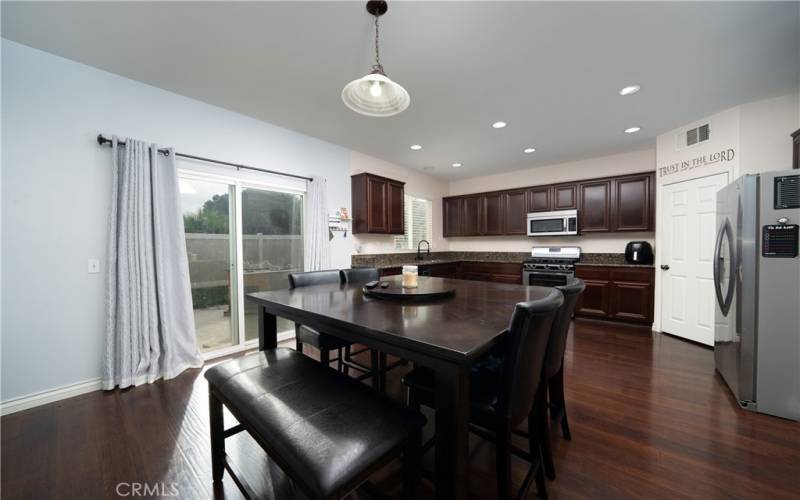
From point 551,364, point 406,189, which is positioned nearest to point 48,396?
point 551,364

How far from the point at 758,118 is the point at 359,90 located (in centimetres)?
412

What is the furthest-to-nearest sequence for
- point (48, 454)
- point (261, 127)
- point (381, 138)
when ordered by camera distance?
point (381, 138) < point (261, 127) < point (48, 454)

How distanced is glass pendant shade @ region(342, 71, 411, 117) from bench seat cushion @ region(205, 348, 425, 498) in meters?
1.53

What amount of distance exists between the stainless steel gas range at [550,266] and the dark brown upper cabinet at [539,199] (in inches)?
Answer: 28.9

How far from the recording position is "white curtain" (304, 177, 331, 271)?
3.78 meters

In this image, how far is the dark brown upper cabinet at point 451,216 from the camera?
20.3 feet

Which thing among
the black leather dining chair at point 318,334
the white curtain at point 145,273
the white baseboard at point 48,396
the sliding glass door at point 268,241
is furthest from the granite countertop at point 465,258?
the white baseboard at point 48,396

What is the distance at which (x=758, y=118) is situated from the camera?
9.73 ft

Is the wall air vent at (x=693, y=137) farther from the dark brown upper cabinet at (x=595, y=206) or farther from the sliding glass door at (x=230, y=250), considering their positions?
the sliding glass door at (x=230, y=250)

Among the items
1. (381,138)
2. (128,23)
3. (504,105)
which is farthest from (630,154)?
(128,23)

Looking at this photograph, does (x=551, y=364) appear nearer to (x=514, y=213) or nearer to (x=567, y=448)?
(x=567, y=448)

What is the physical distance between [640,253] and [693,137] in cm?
160

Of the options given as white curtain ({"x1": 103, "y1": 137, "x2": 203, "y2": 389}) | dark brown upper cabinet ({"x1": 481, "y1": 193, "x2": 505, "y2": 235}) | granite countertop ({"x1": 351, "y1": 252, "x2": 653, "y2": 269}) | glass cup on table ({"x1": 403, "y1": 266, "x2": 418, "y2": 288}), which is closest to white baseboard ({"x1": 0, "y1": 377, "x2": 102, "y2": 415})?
white curtain ({"x1": 103, "y1": 137, "x2": 203, "y2": 389})

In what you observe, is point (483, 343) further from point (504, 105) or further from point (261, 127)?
point (261, 127)
